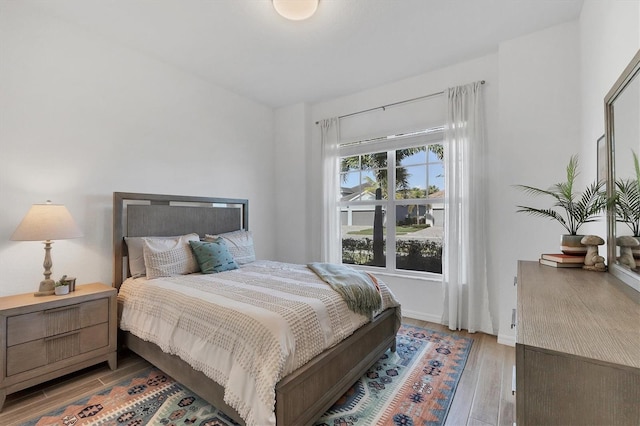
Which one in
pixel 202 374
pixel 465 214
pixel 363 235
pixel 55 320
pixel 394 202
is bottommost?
pixel 202 374

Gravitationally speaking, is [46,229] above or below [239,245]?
above

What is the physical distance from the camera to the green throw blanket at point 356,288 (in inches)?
82.4

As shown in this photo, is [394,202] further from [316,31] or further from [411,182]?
[316,31]

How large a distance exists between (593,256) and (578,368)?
127 centimetres

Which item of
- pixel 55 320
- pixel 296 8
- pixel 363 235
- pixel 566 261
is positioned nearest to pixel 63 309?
pixel 55 320

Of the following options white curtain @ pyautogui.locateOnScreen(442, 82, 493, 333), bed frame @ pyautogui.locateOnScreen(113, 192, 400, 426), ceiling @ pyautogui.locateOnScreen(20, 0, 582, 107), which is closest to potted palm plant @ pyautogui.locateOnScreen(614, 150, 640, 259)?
bed frame @ pyautogui.locateOnScreen(113, 192, 400, 426)

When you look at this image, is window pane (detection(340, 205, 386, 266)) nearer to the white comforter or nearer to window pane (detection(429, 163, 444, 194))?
window pane (detection(429, 163, 444, 194))

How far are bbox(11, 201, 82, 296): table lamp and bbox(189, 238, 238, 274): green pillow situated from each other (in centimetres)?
93

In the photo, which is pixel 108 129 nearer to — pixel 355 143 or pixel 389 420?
pixel 355 143

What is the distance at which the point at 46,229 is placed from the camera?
2.09 metres

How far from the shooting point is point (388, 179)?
3.82 metres

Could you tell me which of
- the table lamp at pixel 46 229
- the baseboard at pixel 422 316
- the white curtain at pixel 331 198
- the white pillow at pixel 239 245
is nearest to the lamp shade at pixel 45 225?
the table lamp at pixel 46 229

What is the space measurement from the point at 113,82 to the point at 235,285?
2.34 meters

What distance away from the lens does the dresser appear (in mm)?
608
